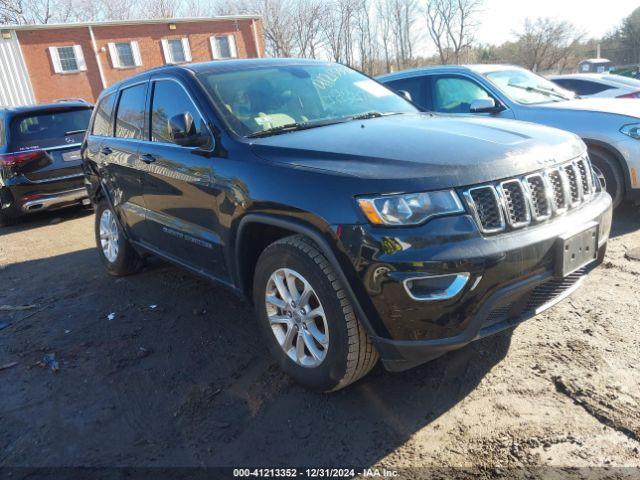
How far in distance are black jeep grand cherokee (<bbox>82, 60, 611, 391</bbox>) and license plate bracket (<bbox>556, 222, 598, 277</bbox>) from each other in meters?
0.01

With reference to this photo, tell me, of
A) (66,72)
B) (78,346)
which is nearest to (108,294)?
(78,346)

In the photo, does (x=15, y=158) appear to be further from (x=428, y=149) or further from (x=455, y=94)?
(x=428, y=149)

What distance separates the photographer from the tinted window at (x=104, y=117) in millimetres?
4641

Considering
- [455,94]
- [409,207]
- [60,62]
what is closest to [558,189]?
[409,207]

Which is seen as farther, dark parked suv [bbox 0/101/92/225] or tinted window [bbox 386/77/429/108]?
dark parked suv [bbox 0/101/92/225]

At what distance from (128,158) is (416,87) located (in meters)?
3.86

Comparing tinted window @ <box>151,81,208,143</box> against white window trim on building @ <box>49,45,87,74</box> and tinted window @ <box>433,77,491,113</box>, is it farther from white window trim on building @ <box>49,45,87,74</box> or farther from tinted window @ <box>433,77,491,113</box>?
white window trim on building @ <box>49,45,87,74</box>

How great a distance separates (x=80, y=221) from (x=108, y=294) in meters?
4.01

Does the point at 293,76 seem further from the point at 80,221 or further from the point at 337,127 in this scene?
the point at 80,221

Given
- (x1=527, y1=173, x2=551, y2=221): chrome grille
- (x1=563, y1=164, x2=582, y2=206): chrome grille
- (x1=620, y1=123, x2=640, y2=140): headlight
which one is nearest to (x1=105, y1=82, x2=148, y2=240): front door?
(x1=527, y1=173, x2=551, y2=221): chrome grille

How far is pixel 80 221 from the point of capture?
316 inches

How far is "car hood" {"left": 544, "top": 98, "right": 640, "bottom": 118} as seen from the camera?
500 centimetres

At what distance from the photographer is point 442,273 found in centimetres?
209

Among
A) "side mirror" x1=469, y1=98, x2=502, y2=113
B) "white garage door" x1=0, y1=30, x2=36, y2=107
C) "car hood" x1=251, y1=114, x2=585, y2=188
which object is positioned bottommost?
"side mirror" x1=469, y1=98, x2=502, y2=113
